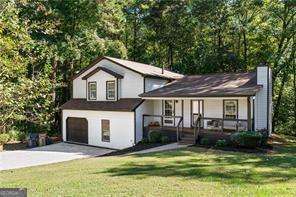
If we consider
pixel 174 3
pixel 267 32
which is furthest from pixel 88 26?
pixel 267 32

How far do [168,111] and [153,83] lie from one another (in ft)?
7.61

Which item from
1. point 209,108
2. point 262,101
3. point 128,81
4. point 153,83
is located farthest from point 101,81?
point 262,101

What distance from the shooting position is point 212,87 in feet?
85.0

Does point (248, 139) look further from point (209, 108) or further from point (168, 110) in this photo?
point (168, 110)

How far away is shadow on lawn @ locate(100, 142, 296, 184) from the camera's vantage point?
13.2 m

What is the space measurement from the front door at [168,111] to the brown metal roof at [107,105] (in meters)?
1.88

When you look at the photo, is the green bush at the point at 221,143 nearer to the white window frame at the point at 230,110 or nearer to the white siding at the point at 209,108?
the white siding at the point at 209,108

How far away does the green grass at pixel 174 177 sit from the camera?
11.3 m

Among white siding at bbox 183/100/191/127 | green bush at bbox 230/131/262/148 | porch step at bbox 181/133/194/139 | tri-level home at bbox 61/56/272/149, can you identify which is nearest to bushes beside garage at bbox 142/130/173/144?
tri-level home at bbox 61/56/272/149

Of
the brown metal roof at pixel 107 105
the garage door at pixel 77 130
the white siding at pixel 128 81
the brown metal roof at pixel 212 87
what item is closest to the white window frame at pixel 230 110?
the brown metal roof at pixel 212 87

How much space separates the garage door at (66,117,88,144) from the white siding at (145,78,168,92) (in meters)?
6.28

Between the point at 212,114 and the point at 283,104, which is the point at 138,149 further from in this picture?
the point at 283,104

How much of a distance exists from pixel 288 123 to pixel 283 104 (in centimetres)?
228

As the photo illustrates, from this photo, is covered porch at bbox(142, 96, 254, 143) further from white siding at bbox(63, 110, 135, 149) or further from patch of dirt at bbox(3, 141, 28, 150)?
patch of dirt at bbox(3, 141, 28, 150)
